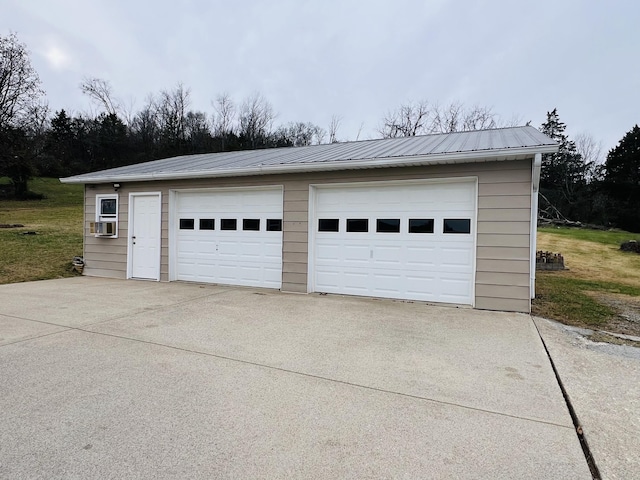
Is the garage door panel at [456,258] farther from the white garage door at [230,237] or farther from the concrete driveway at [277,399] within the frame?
the white garage door at [230,237]

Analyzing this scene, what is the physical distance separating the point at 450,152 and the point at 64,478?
583 centimetres

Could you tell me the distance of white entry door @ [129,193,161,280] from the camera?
344 inches

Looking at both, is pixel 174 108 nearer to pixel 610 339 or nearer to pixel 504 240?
pixel 504 240

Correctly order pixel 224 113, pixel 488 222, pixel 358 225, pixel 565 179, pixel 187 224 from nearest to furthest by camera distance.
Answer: pixel 488 222 < pixel 358 225 < pixel 187 224 < pixel 565 179 < pixel 224 113

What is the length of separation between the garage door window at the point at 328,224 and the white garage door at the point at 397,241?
0.8 inches

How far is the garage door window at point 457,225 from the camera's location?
6.14m

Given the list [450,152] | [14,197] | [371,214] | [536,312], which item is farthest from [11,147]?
[536,312]

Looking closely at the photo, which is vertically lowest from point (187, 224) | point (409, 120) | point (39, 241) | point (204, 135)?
point (39, 241)

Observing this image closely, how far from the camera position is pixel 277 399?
2.75 meters

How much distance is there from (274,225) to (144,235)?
3503 mm

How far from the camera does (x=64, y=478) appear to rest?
72.7 inches

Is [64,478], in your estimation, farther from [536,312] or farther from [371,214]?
[536,312]

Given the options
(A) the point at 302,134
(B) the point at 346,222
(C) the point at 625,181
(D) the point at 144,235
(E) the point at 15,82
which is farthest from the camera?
(A) the point at 302,134

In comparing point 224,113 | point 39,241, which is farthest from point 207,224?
point 224,113
